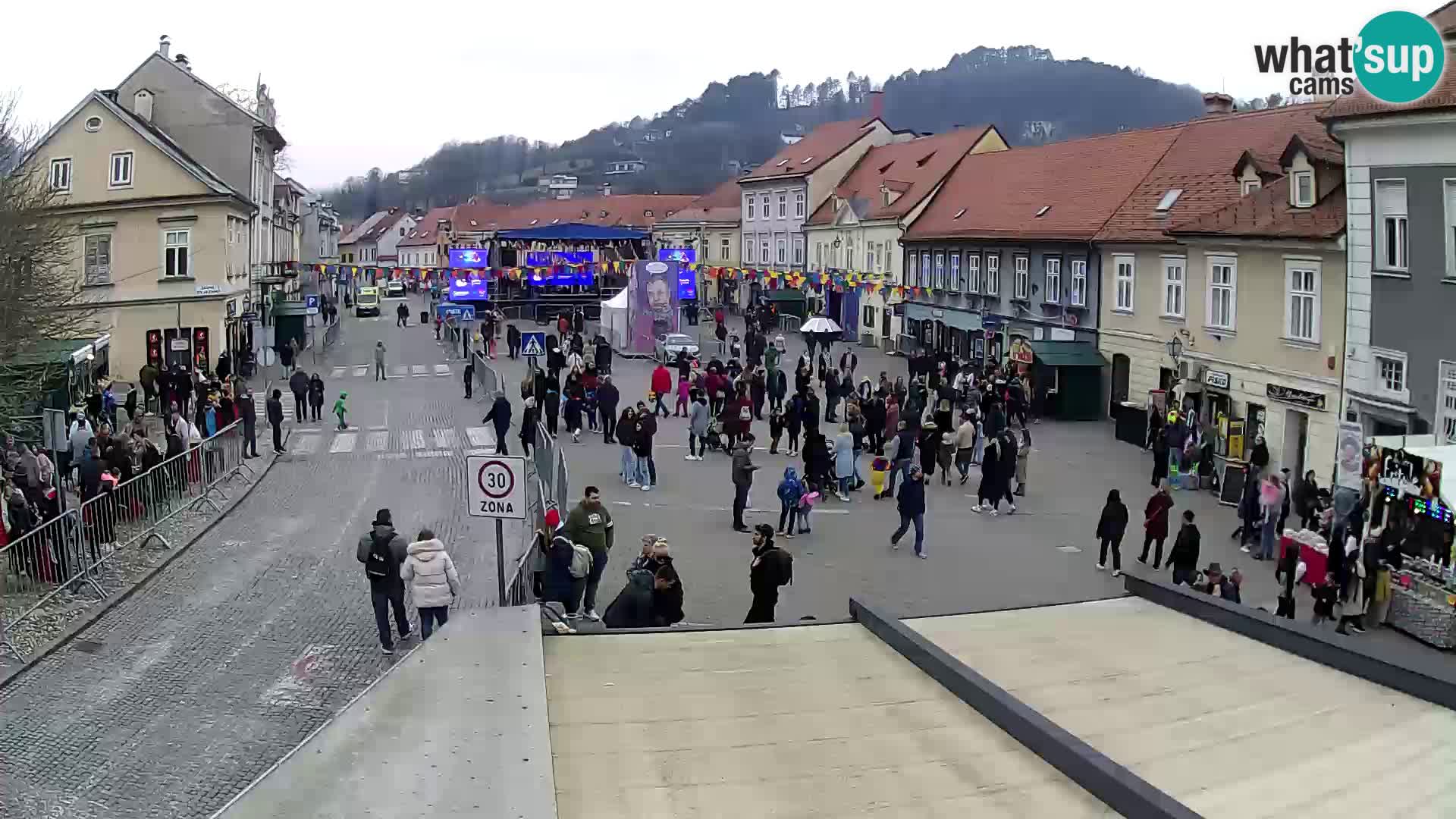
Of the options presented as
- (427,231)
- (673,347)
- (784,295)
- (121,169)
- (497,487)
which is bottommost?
(497,487)

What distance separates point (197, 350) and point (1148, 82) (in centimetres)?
11348

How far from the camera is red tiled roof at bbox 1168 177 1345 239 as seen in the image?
79.7ft

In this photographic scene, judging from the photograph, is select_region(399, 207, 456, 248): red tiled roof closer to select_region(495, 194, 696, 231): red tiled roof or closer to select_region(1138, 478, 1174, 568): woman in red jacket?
select_region(495, 194, 696, 231): red tiled roof

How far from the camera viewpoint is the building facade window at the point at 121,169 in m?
40.8

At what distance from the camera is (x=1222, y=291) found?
1130 inches

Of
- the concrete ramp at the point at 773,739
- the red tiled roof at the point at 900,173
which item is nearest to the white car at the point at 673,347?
the red tiled roof at the point at 900,173

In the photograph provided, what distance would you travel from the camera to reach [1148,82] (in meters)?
135

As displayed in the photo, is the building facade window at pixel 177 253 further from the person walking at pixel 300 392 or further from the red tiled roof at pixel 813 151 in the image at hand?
the red tiled roof at pixel 813 151

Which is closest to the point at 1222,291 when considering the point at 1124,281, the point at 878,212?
the point at 1124,281

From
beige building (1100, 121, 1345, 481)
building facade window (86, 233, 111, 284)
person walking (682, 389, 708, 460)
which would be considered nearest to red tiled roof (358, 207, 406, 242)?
building facade window (86, 233, 111, 284)

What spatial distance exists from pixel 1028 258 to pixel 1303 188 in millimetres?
15569

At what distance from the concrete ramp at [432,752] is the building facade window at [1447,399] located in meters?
17.0

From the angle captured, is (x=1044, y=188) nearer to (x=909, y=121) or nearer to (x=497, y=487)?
(x=497, y=487)

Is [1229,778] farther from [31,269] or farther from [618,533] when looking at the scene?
[31,269]
